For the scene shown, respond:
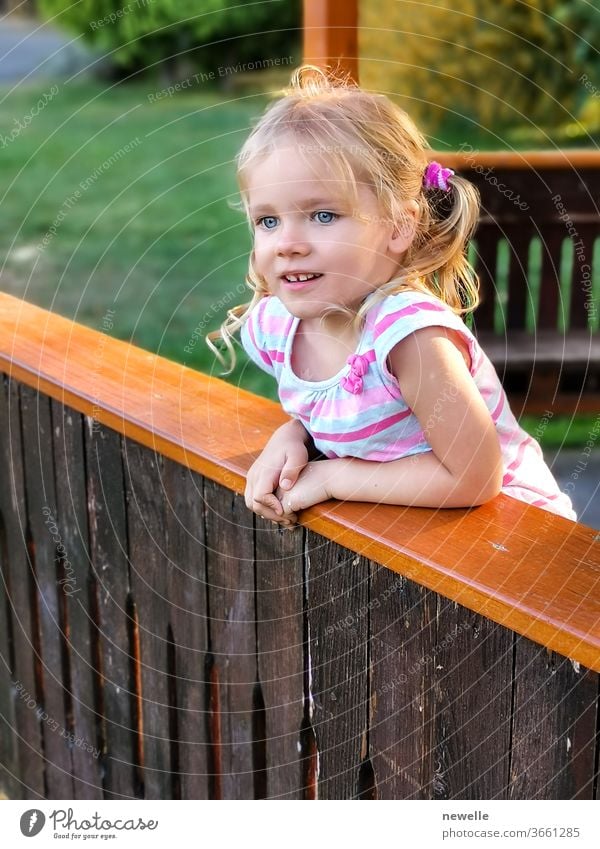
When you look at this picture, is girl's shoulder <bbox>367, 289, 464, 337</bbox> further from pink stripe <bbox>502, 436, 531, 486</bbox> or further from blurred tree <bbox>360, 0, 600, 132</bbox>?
blurred tree <bbox>360, 0, 600, 132</bbox>

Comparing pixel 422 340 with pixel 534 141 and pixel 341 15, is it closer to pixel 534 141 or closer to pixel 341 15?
pixel 341 15

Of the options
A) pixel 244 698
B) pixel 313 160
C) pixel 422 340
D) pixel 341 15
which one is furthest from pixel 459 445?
pixel 341 15

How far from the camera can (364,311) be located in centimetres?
136

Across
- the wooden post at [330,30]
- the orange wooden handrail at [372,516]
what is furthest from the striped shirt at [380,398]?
the wooden post at [330,30]

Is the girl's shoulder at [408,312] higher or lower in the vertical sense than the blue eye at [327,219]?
lower

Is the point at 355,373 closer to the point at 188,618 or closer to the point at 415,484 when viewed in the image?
the point at 415,484

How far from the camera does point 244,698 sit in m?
1.54

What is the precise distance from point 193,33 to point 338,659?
9887 mm

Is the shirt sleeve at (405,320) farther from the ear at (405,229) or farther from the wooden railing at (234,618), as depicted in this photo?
the wooden railing at (234,618)

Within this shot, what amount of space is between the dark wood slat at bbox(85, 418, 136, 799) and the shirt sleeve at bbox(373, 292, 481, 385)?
1.72ft

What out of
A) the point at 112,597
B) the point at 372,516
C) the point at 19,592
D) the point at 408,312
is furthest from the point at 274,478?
the point at 19,592

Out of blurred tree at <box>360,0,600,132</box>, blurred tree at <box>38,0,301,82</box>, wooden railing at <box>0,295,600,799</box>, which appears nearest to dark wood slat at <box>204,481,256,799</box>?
wooden railing at <box>0,295,600,799</box>

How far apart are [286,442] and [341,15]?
1259 millimetres

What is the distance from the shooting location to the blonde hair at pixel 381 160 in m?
1.33
